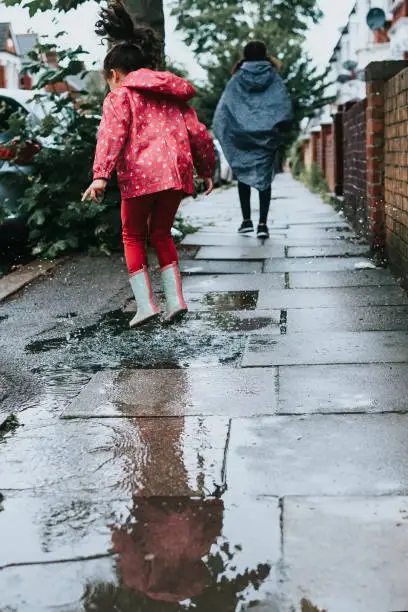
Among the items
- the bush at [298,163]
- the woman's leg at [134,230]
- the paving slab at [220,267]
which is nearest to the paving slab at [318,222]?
the paving slab at [220,267]

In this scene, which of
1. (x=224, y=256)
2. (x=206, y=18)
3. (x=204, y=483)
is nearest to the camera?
(x=204, y=483)

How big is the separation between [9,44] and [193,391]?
5903cm

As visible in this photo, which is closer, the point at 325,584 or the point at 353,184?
the point at 325,584

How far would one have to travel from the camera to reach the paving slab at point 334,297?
5.40 m

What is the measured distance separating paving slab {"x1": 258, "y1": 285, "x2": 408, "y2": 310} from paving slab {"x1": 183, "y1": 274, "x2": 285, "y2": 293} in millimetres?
217

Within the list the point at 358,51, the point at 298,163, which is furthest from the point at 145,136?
the point at 298,163

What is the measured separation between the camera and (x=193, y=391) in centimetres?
361

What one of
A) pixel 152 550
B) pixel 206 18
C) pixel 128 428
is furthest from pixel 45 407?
pixel 206 18

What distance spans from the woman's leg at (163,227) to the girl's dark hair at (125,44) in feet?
2.42

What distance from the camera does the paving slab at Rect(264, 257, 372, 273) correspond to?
22.6 feet

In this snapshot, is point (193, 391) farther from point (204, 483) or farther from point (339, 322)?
point (339, 322)

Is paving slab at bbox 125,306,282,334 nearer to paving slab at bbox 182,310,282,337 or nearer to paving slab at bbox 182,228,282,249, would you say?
paving slab at bbox 182,310,282,337

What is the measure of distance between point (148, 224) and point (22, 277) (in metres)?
2.08

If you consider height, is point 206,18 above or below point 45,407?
above
